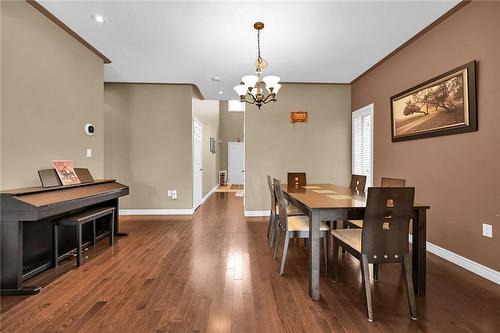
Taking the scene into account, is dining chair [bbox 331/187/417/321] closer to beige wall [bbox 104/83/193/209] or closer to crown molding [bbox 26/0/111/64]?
crown molding [bbox 26/0/111/64]

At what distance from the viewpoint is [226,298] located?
2.01 metres

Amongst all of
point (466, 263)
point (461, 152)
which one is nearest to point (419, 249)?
point (466, 263)

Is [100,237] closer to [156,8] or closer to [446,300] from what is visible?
[156,8]

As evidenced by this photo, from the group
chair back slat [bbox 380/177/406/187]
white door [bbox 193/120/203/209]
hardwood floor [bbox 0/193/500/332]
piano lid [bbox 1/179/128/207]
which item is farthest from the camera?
white door [bbox 193/120/203/209]

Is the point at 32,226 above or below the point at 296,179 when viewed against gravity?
below

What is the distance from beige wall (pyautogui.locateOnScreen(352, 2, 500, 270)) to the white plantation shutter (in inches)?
31.3

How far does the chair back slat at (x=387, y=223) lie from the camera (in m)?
1.72

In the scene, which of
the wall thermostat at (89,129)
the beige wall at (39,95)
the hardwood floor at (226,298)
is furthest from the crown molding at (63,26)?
the hardwood floor at (226,298)

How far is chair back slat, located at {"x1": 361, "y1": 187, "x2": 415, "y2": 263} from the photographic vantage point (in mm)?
1724

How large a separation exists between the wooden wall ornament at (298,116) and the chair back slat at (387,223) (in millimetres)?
3437

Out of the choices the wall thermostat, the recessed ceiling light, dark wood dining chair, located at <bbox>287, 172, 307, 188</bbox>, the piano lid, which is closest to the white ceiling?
the recessed ceiling light

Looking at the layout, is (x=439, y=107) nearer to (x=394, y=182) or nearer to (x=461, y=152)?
(x=461, y=152)

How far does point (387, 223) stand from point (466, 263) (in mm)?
1588

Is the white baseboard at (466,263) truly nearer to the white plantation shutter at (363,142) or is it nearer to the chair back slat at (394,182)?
the chair back slat at (394,182)
